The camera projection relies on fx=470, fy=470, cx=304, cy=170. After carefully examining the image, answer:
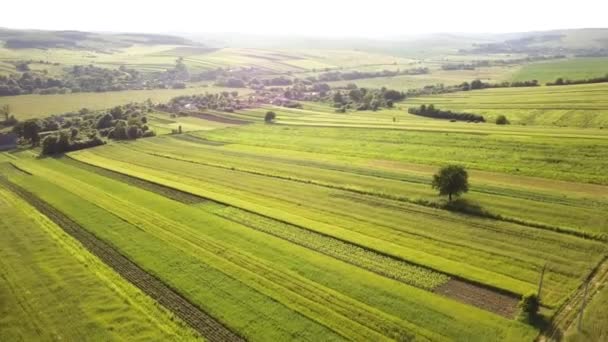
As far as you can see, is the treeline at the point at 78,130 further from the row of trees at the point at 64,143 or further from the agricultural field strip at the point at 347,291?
the agricultural field strip at the point at 347,291

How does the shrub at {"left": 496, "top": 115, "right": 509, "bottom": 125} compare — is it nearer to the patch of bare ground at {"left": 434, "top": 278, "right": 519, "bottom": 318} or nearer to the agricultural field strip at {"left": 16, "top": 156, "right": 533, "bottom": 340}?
the patch of bare ground at {"left": 434, "top": 278, "right": 519, "bottom": 318}

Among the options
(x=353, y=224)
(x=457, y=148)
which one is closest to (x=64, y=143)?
(x=353, y=224)

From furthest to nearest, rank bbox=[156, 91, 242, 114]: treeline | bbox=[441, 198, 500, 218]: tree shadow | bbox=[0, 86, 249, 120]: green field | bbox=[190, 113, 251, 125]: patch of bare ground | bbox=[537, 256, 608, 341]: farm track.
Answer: bbox=[156, 91, 242, 114]: treeline, bbox=[0, 86, 249, 120]: green field, bbox=[190, 113, 251, 125]: patch of bare ground, bbox=[441, 198, 500, 218]: tree shadow, bbox=[537, 256, 608, 341]: farm track

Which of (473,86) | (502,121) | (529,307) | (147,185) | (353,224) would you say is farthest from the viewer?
(473,86)

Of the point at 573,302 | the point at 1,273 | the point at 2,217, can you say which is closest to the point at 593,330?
the point at 573,302

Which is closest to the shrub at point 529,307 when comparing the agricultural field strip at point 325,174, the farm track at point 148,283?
the agricultural field strip at point 325,174

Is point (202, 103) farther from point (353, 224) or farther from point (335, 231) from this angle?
point (335, 231)

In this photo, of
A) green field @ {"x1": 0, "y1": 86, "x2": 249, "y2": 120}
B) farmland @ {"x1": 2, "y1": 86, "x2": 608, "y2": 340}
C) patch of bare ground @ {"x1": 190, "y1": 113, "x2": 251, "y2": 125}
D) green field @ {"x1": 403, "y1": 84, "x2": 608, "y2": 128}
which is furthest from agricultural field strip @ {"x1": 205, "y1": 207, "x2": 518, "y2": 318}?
green field @ {"x1": 0, "y1": 86, "x2": 249, "y2": 120}
